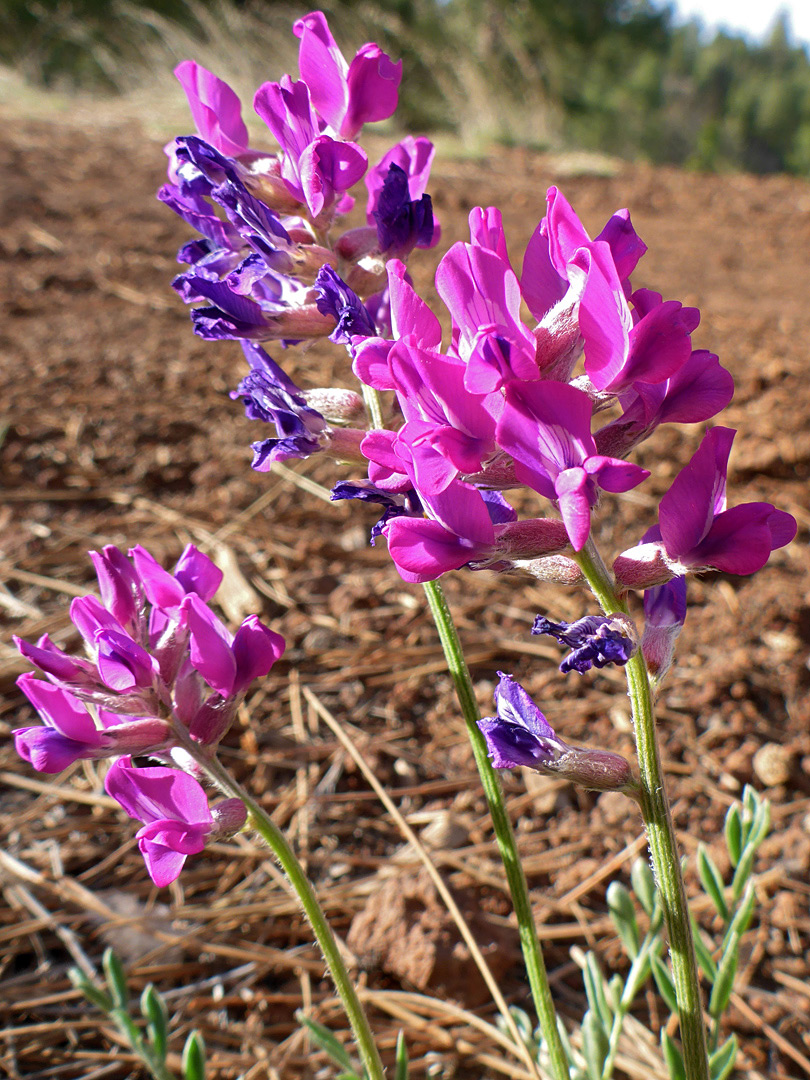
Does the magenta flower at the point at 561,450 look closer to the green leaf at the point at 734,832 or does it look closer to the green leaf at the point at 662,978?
the green leaf at the point at 734,832

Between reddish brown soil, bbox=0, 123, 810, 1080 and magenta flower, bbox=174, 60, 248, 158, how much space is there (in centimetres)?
144

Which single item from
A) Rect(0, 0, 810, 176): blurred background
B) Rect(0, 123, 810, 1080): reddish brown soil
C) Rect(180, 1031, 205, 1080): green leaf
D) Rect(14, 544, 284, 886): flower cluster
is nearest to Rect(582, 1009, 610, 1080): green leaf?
Rect(0, 123, 810, 1080): reddish brown soil

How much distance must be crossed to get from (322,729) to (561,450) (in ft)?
5.32

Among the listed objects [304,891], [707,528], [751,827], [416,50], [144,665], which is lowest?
[751,827]

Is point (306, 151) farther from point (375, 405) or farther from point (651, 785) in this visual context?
point (651, 785)

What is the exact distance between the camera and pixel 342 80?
1075 mm

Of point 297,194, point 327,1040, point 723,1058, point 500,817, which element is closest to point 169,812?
point 500,817

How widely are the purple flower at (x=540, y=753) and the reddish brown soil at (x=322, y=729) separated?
97cm

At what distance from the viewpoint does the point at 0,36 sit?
894 inches

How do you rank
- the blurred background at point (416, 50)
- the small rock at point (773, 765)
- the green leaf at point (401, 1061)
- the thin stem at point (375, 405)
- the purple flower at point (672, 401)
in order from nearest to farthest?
the purple flower at point (672, 401)
the thin stem at point (375, 405)
the green leaf at point (401, 1061)
the small rock at point (773, 765)
the blurred background at point (416, 50)

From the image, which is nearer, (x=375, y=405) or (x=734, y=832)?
(x=375, y=405)

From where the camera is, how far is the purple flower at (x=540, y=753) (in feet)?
2.89

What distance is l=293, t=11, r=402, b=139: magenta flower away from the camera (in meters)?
1.06

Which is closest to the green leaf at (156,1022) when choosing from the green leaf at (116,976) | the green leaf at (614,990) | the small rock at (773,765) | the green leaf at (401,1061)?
the green leaf at (116,976)
